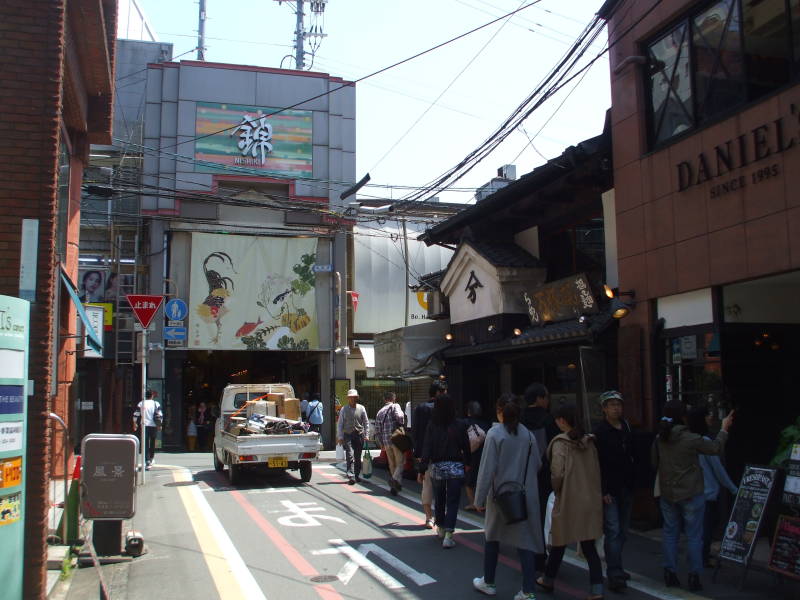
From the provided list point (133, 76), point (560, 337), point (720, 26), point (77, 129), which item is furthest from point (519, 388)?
point (133, 76)

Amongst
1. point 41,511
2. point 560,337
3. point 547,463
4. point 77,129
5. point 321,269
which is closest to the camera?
point 41,511

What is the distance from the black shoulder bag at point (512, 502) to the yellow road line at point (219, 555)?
2349 millimetres

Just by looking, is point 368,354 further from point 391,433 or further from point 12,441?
point 12,441

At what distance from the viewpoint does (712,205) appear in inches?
363

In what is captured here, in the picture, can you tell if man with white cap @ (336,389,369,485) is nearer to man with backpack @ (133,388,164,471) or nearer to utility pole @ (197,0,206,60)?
man with backpack @ (133,388,164,471)

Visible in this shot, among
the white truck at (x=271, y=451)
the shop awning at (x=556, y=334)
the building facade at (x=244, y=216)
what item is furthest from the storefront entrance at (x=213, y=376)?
the shop awning at (x=556, y=334)

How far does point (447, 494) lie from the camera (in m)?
8.98

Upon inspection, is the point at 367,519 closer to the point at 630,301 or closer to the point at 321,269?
the point at 630,301

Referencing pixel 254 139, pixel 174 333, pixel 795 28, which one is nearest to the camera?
pixel 795 28

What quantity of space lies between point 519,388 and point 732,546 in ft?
27.3

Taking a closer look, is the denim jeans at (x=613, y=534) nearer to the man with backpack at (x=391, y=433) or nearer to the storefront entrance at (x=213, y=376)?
the man with backpack at (x=391, y=433)

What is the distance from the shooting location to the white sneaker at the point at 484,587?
6809mm

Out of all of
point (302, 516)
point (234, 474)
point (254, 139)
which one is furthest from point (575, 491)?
point (254, 139)

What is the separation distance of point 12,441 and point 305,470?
→ 29.6ft
